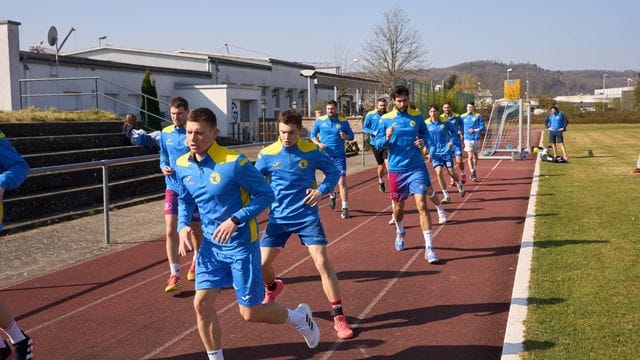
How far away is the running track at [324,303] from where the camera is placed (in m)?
5.53

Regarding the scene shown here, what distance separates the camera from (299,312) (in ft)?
17.2

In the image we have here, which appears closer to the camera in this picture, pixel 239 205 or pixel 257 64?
pixel 239 205

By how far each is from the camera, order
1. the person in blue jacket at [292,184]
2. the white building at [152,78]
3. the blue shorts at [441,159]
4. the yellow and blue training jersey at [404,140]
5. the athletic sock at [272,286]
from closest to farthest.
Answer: the person in blue jacket at [292,184]
the athletic sock at [272,286]
the yellow and blue training jersey at [404,140]
the blue shorts at [441,159]
the white building at [152,78]

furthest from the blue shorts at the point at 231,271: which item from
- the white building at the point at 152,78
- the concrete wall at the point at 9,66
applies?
the concrete wall at the point at 9,66

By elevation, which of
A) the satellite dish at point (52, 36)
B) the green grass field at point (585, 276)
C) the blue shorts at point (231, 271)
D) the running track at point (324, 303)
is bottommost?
the running track at point (324, 303)

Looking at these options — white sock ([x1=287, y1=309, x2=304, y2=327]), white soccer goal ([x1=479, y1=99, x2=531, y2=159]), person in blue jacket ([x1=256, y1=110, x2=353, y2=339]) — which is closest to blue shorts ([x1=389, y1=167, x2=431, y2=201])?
person in blue jacket ([x1=256, y1=110, x2=353, y2=339])

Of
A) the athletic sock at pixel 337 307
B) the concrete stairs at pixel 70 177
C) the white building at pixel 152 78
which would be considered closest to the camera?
the athletic sock at pixel 337 307

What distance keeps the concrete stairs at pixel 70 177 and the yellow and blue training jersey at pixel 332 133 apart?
3.62 m

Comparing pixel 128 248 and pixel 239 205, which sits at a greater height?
pixel 239 205

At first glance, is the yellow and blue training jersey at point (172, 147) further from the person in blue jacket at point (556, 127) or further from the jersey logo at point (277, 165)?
the person in blue jacket at point (556, 127)

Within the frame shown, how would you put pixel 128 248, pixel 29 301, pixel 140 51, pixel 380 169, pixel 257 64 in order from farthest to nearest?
pixel 257 64 → pixel 140 51 → pixel 380 169 → pixel 128 248 → pixel 29 301

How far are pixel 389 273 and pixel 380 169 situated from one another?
22.2 ft

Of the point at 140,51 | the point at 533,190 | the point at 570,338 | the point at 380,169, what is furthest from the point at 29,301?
the point at 140,51

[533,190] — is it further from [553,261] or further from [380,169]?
[553,261]
